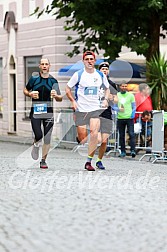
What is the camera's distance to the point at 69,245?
6.54m

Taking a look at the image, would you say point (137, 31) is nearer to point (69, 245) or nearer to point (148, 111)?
point (148, 111)

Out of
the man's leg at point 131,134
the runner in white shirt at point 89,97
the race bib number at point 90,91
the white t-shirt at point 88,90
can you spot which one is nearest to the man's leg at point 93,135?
the runner in white shirt at point 89,97

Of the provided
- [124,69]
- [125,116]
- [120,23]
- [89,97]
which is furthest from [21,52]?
[89,97]

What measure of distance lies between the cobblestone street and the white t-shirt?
1.09m

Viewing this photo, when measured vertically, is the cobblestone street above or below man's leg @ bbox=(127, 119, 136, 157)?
above

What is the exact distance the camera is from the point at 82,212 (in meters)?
8.17

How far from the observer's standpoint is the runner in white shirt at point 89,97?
12.8m

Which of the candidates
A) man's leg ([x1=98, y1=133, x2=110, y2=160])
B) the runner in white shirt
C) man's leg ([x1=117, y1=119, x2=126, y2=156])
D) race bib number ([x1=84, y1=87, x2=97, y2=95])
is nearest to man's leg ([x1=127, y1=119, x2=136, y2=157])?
man's leg ([x1=117, y1=119, x2=126, y2=156])

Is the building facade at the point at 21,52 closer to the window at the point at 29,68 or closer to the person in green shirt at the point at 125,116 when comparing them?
the window at the point at 29,68

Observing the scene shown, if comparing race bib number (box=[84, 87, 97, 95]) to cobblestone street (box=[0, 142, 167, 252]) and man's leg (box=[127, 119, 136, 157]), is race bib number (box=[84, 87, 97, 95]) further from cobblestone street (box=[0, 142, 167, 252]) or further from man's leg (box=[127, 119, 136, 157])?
man's leg (box=[127, 119, 136, 157])

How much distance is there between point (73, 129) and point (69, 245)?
53.9 feet

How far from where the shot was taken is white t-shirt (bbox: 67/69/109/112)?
1280 cm

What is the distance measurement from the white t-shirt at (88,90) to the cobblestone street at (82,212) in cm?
109

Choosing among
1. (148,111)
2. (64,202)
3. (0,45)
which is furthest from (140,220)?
(0,45)
